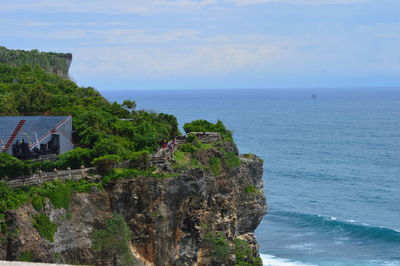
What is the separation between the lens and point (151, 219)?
39000mm

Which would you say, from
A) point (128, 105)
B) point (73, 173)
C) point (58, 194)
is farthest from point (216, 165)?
point (128, 105)

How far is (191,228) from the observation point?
41281mm

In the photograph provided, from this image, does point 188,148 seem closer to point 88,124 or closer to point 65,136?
point 88,124

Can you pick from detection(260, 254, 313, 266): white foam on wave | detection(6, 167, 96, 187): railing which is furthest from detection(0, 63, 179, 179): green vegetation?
detection(260, 254, 313, 266): white foam on wave

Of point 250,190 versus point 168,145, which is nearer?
point 168,145

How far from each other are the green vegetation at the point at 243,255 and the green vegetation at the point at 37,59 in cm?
5845

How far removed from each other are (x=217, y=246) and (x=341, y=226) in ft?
117

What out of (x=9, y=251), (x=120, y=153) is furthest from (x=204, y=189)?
(x=9, y=251)

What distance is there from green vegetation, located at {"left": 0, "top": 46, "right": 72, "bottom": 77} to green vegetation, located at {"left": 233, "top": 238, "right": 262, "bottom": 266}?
192 feet

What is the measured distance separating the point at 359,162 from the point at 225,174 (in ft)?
216

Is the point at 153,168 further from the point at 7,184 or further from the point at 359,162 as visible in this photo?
the point at 359,162

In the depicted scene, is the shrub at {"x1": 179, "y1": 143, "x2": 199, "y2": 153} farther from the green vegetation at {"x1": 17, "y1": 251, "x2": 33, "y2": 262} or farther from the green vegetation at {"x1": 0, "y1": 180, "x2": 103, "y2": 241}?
the green vegetation at {"x1": 17, "y1": 251, "x2": 33, "y2": 262}

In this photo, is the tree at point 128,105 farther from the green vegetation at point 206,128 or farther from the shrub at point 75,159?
the shrub at point 75,159

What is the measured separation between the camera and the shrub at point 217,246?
42156 millimetres
